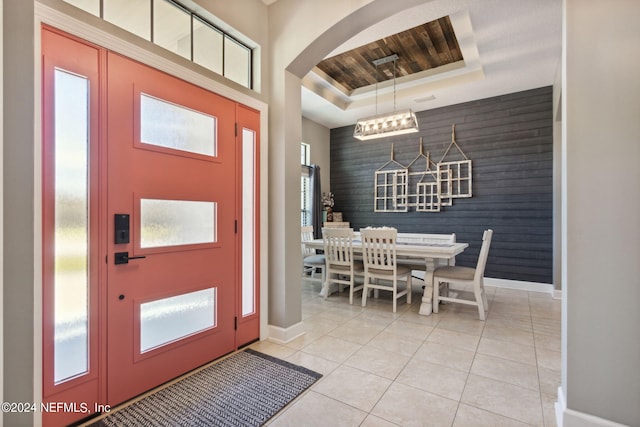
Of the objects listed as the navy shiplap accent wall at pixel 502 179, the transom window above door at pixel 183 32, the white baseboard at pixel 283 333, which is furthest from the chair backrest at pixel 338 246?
the navy shiplap accent wall at pixel 502 179

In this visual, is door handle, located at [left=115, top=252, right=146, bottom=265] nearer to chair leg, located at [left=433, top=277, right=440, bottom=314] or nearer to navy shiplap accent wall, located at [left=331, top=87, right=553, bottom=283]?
chair leg, located at [left=433, top=277, right=440, bottom=314]

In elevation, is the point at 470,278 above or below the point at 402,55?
below

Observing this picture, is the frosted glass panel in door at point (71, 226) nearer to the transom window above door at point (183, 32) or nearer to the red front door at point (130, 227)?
the red front door at point (130, 227)

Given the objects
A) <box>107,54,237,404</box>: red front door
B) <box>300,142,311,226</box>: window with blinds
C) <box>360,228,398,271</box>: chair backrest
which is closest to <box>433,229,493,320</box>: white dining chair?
<box>360,228,398,271</box>: chair backrest

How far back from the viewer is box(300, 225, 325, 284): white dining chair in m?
4.66

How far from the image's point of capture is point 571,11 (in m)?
1.65

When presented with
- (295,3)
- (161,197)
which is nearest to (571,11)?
(295,3)

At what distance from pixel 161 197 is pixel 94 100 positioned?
68 cm

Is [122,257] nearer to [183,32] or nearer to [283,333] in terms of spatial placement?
[283,333]

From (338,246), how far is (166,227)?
2.43 m

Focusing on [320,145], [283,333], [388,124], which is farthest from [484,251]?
[320,145]

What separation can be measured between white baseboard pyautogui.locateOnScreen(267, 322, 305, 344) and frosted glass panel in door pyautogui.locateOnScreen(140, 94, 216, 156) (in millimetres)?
1702

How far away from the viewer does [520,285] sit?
4785 mm

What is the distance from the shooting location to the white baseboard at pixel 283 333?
2.80m
